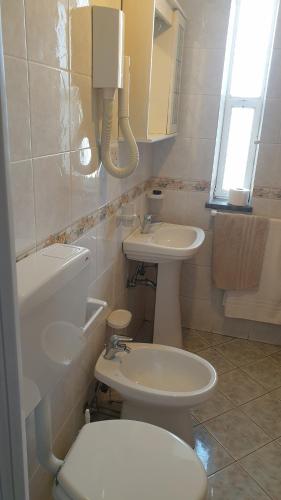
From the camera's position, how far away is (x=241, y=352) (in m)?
2.47

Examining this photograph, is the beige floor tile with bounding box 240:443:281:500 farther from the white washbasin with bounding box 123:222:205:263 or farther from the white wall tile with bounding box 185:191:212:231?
the white wall tile with bounding box 185:191:212:231

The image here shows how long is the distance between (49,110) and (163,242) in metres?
1.33

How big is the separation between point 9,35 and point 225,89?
175 cm

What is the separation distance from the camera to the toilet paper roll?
90.9 inches

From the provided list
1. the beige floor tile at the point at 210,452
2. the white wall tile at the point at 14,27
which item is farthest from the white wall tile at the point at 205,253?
the white wall tile at the point at 14,27

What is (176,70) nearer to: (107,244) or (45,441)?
(107,244)

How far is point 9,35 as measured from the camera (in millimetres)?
836

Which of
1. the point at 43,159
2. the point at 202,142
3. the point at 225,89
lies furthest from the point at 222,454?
the point at 225,89

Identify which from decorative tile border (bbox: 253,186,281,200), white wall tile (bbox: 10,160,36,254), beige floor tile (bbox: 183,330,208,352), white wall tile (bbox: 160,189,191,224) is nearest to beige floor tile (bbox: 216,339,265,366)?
beige floor tile (bbox: 183,330,208,352)

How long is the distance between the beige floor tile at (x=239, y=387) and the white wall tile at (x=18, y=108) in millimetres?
1732

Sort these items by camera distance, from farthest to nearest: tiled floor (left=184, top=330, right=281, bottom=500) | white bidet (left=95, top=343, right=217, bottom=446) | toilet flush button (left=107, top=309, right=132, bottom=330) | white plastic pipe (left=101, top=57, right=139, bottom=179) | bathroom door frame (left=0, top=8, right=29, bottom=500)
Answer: toilet flush button (left=107, top=309, right=132, bottom=330), tiled floor (left=184, top=330, right=281, bottom=500), white bidet (left=95, top=343, right=217, bottom=446), white plastic pipe (left=101, top=57, right=139, bottom=179), bathroom door frame (left=0, top=8, right=29, bottom=500)

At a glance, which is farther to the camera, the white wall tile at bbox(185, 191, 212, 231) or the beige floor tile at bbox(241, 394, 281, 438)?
the white wall tile at bbox(185, 191, 212, 231)

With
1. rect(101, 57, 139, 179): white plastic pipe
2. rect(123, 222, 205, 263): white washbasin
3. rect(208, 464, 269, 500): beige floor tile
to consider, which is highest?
rect(101, 57, 139, 179): white plastic pipe

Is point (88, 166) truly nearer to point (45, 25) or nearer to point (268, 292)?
point (45, 25)
